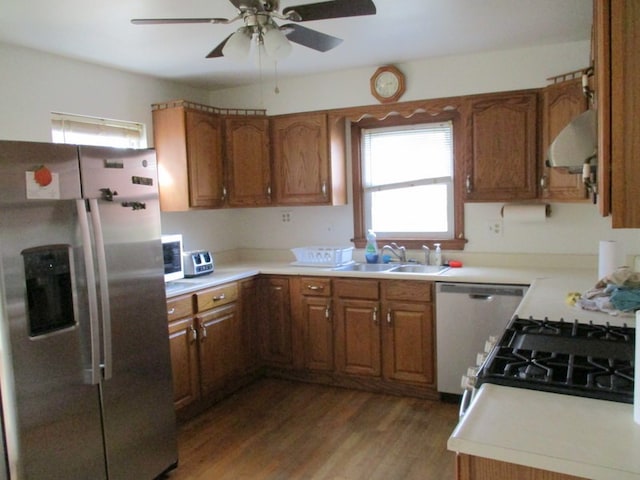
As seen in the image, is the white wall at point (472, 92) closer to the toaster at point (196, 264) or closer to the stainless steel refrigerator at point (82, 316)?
the toaster at point (196, 264)

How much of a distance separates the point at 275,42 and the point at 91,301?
1.36 metres

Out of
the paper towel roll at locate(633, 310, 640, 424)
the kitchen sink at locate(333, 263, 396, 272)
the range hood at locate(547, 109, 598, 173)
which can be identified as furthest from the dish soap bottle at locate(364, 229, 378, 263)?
the paper towel roll at locate(633, 310, 640, 424)

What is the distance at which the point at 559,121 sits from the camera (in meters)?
3.19

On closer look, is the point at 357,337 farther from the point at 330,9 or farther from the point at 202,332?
the point at 330,9

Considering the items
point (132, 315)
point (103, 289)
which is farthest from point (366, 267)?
point (103, 289)

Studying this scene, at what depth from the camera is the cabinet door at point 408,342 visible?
3.47 m

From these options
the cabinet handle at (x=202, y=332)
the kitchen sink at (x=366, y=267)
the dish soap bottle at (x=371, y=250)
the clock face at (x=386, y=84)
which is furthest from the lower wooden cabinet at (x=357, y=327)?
the clock face at (x=386, y=84)

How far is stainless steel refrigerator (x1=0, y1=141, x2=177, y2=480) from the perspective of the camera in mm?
1995

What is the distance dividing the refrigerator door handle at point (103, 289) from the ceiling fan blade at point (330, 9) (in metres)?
1.18

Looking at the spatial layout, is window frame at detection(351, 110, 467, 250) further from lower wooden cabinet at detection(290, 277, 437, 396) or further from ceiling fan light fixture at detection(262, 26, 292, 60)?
ceiling fan light fixture at detection(262, 26, 292, 60)

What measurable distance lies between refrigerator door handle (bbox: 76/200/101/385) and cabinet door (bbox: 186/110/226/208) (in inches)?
63.2

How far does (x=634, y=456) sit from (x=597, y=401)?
0.28 m

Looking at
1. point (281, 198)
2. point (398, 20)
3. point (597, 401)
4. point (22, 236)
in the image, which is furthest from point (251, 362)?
point (597, 401)

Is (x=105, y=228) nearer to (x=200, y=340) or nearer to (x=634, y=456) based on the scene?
(x=200, y=340)
